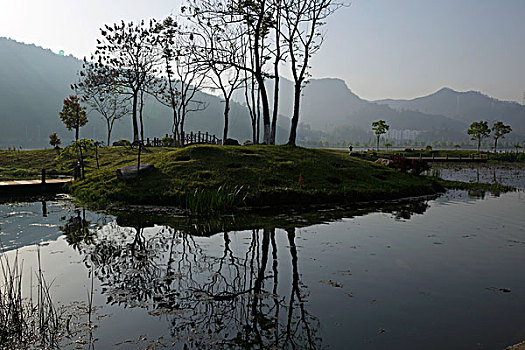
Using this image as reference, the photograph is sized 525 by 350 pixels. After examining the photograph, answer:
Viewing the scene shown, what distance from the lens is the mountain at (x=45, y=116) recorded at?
15188cm

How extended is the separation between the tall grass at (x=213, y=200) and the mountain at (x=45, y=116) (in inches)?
5266

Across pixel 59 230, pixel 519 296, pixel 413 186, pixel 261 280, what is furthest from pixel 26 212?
pixel 413 186

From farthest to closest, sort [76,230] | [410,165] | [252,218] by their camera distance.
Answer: [410,165], [252,218], [76,230]

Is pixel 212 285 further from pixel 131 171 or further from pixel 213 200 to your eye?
pixel 131 171

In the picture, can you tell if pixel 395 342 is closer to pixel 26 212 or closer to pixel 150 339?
pixel 150 339

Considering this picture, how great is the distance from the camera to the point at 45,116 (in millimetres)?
163625

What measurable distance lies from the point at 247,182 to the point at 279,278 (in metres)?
9.20

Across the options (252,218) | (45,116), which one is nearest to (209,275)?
(252,218)

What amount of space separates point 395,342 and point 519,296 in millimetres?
3006

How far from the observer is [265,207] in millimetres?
14875

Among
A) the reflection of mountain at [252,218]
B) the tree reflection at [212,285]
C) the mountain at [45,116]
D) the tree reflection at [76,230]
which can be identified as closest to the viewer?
the tree reflection at [212,285]

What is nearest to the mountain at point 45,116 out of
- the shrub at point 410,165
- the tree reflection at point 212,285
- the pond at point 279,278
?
Answer: the shrub at point 410,165

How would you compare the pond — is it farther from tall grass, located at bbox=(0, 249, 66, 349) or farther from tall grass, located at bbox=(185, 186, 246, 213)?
tall grass, located at bbox=(185, 186, 246, 213)

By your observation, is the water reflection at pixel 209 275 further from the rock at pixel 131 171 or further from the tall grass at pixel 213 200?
the rock at pixel 131 171
